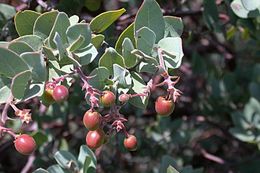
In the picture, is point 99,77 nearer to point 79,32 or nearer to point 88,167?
point 79,32

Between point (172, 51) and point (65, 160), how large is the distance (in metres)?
0.45

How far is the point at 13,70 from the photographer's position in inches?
53.1

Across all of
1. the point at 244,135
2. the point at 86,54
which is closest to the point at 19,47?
the point at 86,54

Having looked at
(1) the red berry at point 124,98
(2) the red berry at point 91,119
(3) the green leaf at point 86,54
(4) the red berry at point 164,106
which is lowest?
(4) the red berry at point 164,106

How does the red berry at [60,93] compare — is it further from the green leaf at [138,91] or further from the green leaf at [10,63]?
the green leaf at [138,91]

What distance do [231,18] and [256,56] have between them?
2.91 feet

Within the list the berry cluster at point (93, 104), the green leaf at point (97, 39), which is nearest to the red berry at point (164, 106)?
the berry cluster at point (93, 104)

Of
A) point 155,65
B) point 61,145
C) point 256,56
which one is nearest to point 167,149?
point 61,145

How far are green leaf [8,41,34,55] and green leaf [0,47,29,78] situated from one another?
0.04 meters

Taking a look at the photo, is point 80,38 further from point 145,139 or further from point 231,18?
point 145,139

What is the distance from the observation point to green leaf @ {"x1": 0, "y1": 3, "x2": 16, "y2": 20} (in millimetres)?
1845

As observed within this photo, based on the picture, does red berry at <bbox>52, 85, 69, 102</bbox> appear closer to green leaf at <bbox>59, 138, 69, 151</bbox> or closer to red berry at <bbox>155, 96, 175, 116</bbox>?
red berry at <bbox>155, 96, 175, 116</bbox>

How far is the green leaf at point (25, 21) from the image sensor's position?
1.45 m

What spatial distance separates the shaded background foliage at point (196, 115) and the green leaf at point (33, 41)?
516mm
